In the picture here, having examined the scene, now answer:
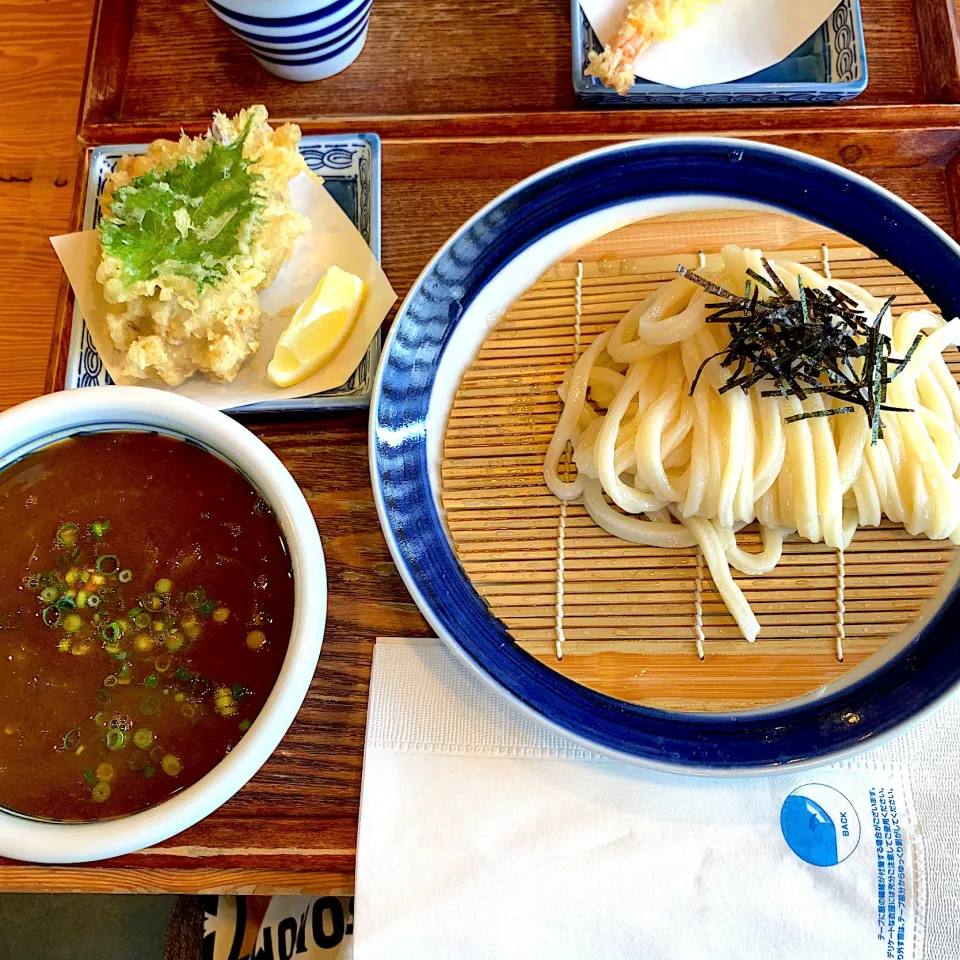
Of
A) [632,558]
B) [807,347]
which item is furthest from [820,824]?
[807,347]

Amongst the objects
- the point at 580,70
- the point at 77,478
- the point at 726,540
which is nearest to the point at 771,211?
the point at 580,70

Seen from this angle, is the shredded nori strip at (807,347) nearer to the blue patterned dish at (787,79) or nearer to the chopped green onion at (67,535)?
the blue patterned dish at (787,79)

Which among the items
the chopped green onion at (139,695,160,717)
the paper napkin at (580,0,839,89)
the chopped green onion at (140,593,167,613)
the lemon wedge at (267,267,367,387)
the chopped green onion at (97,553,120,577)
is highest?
the paper napkin at (580,0,839,89)

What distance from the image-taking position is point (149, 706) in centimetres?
118

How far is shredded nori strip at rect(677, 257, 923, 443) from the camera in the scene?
1.35 metres

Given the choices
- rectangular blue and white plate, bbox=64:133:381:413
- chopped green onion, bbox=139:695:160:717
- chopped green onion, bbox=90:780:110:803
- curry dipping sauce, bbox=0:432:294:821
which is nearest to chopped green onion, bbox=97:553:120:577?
curry dipping sauce, bbox=0:432:294:821

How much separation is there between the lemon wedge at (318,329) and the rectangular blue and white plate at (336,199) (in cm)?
6

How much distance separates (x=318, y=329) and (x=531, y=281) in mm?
447

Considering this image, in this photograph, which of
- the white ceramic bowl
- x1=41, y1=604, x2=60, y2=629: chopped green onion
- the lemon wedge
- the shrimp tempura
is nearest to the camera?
the white ceramic bowl

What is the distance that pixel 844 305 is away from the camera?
1.39 meters

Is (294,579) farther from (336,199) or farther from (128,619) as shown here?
(336,199)

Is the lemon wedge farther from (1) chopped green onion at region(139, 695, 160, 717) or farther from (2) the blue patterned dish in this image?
(2) the blue patterned dish

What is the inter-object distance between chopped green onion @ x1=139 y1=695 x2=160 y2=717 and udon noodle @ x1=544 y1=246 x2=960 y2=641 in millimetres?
774

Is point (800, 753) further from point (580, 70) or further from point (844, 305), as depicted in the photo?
point (580, 70)
